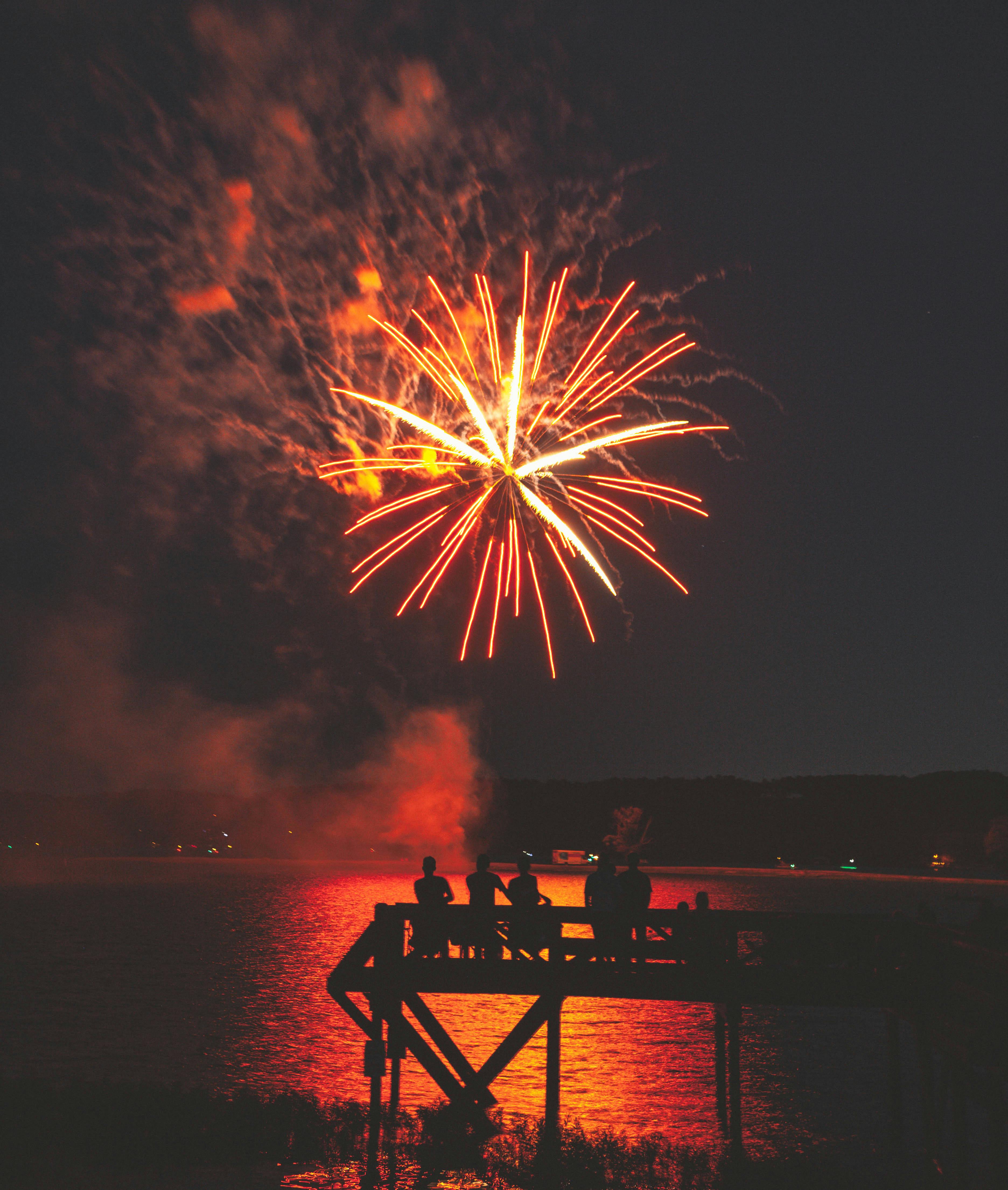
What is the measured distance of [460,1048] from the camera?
24.9m

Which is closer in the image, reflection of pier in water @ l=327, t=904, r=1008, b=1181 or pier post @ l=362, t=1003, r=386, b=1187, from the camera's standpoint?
pier post @ l=362, t=1003, r=386, b=1187

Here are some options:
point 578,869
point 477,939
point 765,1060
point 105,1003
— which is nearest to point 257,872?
point 578,869

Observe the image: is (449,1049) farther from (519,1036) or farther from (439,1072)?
(519,1036)

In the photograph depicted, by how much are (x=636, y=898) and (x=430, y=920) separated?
3.58 meters

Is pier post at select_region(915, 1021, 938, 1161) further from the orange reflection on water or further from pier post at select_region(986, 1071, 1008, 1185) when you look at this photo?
the orange reflection on water

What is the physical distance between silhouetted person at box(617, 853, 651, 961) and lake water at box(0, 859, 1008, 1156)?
176 inches

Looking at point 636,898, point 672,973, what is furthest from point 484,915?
point 672,973

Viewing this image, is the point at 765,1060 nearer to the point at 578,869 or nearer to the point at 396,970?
the point at 396,970

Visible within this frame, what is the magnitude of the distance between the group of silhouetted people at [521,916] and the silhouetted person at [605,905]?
1 centimetres

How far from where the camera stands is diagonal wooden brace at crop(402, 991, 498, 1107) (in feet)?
52.1

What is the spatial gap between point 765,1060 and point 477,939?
14697mm

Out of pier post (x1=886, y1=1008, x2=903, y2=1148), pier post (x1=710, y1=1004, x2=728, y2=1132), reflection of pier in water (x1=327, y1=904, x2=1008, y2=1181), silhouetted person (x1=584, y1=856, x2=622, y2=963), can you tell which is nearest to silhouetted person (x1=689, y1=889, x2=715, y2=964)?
reflection of pier in water (x1=327, y1=904, x2=1008, y2=1181)

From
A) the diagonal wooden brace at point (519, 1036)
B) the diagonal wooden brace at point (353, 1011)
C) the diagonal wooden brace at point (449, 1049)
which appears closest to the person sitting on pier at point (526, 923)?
the diagonal wooden brace at point (519, 1036)

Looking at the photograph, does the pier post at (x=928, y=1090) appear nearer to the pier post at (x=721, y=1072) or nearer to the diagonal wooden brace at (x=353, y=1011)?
the pier post at (x=721, y=1072)
